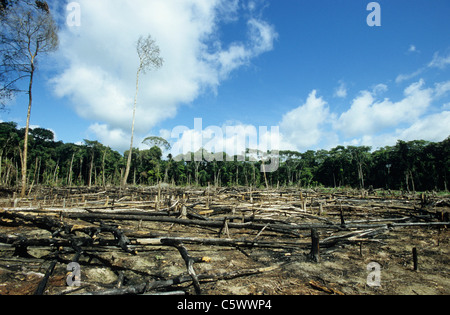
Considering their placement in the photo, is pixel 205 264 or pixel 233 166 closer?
pixel 205 264

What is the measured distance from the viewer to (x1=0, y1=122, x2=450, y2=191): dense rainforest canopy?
34.4 meters

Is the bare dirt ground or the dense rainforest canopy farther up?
the dense rainforest canopy

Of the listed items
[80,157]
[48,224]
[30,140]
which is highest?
[30,140]

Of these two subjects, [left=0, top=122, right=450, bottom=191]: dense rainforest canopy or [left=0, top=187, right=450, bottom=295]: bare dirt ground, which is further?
[left=0, top=122, right=450, bottom=191]: dense rainforest canopy

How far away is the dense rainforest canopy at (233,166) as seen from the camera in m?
34.4

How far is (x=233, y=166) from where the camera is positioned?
171 ft

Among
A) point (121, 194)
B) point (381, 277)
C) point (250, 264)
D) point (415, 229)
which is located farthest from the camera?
point (121, 194)

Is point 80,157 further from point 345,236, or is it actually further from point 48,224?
point 345,236

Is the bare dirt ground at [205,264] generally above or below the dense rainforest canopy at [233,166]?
below

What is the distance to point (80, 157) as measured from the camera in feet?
144

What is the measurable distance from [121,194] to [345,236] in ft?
46.4

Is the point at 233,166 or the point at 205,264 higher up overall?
the point at 233,166

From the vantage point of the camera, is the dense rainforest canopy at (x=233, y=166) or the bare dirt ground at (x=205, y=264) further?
the dense rainforest canopy at (x=233, y=166)
